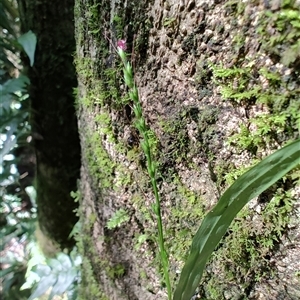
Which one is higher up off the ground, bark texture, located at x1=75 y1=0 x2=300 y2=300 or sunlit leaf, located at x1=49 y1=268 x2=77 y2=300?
bark texture, located at x1=75 y1=0 x2=300 y2=300

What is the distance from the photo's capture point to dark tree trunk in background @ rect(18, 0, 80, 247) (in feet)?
3.66

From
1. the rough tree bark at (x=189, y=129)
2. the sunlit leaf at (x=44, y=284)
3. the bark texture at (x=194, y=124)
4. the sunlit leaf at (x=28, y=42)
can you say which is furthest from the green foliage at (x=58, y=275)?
the sunlit leaf at (x=28, y=42)

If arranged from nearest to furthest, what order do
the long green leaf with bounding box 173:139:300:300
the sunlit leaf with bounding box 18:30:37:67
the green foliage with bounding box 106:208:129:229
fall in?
the long green leaf with bounding box 173:139:300:300
the green foliage with bounding box 106:208:129:229
the sunlit leaf with bounding box 18:30:37:67

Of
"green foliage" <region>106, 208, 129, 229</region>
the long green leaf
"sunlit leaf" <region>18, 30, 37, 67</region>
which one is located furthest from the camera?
"sunlit leaf" <region>18, 30, 37, 67</region>

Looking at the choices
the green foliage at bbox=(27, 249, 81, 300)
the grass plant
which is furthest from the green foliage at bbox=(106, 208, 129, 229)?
the green foliage at bbox=(27, 249, 81, 300)

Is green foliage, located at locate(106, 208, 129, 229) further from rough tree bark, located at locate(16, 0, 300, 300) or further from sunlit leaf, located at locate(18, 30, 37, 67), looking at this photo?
sunlit leaf, located at locate(18, 30, 37, 67)

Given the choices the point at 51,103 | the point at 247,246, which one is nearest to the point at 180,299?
the point at 247,246

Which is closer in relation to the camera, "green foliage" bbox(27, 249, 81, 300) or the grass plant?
the grass plant

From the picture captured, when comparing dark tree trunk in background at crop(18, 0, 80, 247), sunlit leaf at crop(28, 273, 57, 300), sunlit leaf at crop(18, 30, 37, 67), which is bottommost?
sunlit leaf at crop(28, 273, 57, 300)

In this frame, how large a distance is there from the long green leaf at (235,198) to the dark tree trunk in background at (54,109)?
2.72 feet

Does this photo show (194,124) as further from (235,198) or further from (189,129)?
(235,198)

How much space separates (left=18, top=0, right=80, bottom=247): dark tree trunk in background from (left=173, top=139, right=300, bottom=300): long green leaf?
2.72 ft

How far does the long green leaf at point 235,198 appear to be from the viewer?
0.37 metres

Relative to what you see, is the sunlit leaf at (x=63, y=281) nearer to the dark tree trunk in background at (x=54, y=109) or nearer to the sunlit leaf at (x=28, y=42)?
the dark tree trunk in background at (x=54, y=109)
